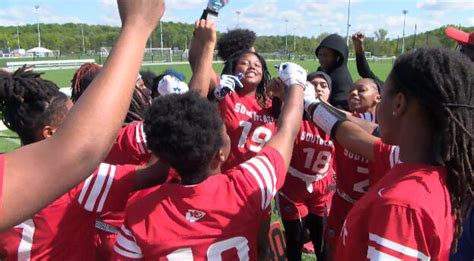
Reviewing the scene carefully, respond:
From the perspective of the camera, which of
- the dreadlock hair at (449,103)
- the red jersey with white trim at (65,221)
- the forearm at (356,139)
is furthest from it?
the forearm at (356,139)

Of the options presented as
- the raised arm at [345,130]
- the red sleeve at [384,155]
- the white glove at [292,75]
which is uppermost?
the white glove at [292,75]

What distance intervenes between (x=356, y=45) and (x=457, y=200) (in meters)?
4.10

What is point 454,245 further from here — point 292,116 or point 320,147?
point 320,147

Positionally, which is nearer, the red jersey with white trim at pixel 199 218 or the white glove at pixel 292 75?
the red jersey with white trim at pixel 199 218

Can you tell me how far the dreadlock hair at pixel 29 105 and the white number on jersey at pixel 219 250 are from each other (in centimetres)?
102

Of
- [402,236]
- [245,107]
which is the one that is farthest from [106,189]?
[245,107]

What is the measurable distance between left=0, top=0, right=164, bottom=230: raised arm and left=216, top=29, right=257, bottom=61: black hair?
5225mm

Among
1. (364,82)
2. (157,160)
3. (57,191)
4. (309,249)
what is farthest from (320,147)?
(57,191)

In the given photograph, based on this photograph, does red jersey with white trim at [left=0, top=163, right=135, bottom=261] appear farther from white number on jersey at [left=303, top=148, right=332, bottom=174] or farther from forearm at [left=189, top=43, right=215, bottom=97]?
white number on jersey at [left=303, top=148, right=332, bottom=174]

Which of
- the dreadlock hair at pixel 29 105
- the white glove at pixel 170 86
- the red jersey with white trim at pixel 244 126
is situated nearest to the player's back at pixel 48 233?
the dreadlock hair at pixel 29 105

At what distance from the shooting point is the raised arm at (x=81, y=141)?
1134 millimetres

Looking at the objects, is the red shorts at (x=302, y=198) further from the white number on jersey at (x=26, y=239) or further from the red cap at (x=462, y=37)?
the white number on jersey at (x=26, y=239)

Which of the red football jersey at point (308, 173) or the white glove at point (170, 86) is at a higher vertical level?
the white glove at point (170, 86)

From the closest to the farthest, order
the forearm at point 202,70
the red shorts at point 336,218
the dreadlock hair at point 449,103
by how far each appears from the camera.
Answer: the dreadlock hair at point 449,103 < the forearm at point 202,70 < the red shorts at point 336,218
